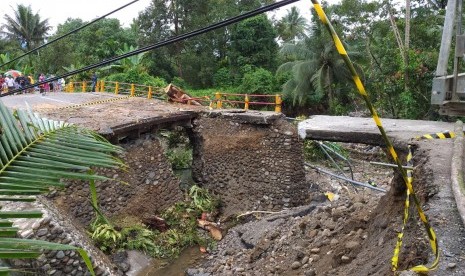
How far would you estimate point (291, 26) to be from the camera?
34.5m

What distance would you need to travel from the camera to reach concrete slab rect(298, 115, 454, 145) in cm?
551

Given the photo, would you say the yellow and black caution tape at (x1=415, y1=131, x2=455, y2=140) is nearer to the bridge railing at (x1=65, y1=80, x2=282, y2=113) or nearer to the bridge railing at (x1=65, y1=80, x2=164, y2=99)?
the bridge railing at (x1=65, y1=80, x2=282, y2=113)

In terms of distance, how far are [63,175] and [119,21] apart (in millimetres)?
32281

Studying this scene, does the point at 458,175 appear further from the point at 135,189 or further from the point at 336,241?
the point at 135,189

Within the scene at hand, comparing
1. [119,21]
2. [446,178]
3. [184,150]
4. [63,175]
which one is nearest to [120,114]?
[184,150]

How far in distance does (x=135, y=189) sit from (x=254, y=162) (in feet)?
11.4

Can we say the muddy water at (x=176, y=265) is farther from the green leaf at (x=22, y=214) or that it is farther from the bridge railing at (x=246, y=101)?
the green leaf at (x=22, y=214)

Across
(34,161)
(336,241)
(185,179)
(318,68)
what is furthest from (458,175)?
(318,68)

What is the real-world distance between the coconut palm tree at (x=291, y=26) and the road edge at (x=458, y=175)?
1173 inches

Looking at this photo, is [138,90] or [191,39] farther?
[191,39]

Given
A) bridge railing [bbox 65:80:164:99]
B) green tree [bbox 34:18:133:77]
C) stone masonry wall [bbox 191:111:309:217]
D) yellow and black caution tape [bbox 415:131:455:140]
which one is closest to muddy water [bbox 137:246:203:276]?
stone masonry wall [bbox 191:111:309:217]

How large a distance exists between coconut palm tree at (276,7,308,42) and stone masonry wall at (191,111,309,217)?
22185 mm

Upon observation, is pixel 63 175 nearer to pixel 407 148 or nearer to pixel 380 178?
pixel 407 148

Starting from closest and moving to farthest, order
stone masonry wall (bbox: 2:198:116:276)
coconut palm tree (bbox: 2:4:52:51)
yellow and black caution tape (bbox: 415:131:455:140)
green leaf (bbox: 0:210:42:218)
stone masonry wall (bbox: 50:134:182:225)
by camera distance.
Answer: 1. green leaf (bbox: 0:210:42:218)
2. yellow and black caution tape (bbox: 415:131:455:140)
3. stone masonry wall (bbox: 2:198:116:276)
4. stone masonry wall (bbox: 50:134:182:225)
5. coconut palm tree (bbox: 2:4:52:51)
